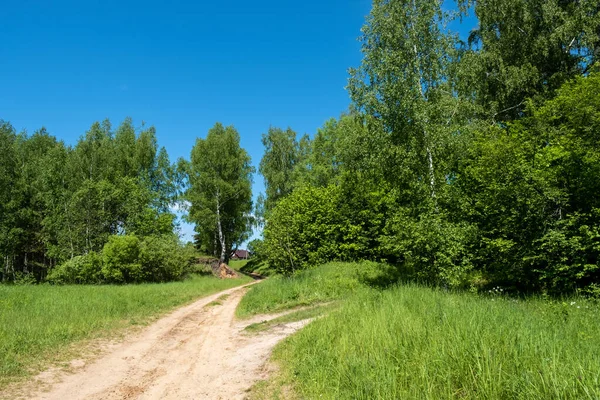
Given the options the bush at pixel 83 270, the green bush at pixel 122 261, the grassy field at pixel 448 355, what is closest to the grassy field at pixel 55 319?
the grassy field at pixel 448 355

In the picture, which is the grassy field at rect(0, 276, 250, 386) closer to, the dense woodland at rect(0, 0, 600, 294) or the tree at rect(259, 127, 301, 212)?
the dense woodland at rect(0, 0, 600, 294)

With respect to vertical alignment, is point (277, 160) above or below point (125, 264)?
above

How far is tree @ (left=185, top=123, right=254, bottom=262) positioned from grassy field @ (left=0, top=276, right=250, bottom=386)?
27.2 metres

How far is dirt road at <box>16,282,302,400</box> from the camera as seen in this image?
6148 millimetres

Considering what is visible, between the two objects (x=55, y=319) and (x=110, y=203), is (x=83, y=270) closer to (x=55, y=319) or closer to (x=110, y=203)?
(x=110, y=203)

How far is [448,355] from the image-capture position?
4766 millimetres

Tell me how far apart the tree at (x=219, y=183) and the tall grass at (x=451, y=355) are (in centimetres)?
3883

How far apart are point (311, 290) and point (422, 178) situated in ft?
24.4

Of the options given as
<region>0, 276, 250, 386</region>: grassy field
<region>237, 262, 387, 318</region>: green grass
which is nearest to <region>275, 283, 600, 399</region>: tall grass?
<region>0, 276, 250, 386</region>: grassy field

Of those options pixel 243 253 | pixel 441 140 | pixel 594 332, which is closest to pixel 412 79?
pixel 441 140

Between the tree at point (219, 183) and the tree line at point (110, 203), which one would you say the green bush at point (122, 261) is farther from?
the tree at point (219, 183)

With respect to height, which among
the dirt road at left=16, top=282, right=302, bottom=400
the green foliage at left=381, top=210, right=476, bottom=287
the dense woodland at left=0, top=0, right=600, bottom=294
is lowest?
the dirt road at left=16, top=282, right=302, bottom=400

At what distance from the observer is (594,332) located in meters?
5.77

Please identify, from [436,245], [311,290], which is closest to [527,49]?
[436,245]
